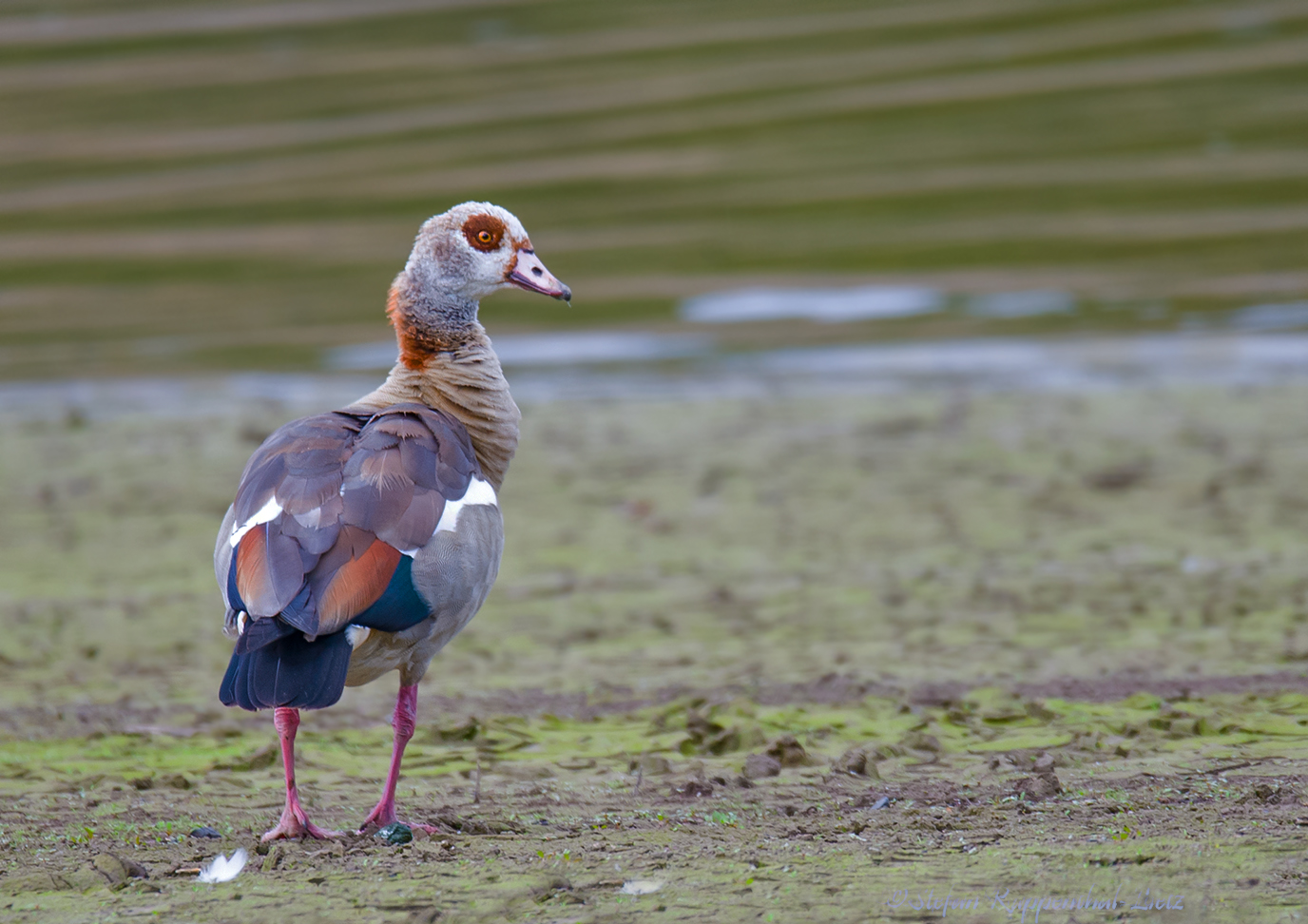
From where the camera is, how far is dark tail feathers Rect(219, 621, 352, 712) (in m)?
3.42

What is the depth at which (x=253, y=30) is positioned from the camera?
60.7 feet

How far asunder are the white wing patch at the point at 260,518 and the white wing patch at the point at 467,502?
1.19 ft

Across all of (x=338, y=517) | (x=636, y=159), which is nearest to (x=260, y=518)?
(x=338, y=517)

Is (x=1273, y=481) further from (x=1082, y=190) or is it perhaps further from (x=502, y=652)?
(x=1082, y=190)

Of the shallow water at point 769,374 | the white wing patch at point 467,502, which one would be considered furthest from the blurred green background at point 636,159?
the white wing patch at point 467,502

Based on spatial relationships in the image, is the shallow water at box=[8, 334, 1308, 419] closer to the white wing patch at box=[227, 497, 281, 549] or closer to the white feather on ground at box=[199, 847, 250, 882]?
the white wing patch at box=[227, 497, 281, 549]

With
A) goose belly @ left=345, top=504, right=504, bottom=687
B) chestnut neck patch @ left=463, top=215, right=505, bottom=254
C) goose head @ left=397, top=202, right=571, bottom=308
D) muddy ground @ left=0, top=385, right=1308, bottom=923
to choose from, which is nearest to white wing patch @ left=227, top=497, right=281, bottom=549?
goose belly @ left=345, top=504, right=504, bottom=687

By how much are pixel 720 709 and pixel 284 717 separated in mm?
1550

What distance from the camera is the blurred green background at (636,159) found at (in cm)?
1345

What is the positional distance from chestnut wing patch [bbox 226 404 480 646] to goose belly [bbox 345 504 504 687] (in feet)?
0.15

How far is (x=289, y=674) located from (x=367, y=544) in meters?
0.38

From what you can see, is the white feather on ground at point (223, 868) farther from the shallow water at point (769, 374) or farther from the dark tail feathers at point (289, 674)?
the shallow water at point (769, 374)

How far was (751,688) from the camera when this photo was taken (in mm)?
5266

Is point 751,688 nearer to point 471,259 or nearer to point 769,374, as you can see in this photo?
point 471,259
